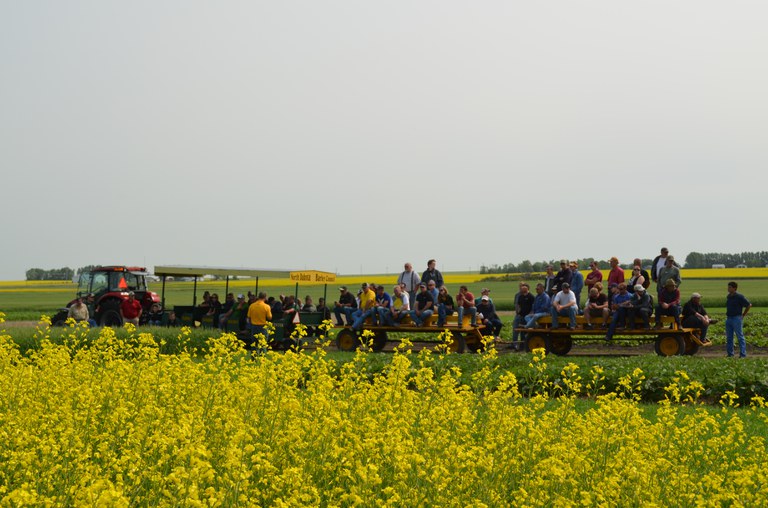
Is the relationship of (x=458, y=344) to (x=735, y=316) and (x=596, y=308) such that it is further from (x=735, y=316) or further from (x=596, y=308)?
(x=735, y=316)

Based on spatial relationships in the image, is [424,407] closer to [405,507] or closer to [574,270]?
[405,507]

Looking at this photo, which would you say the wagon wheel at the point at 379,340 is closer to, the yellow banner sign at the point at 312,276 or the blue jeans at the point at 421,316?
the blue jeans at the point at 421,316

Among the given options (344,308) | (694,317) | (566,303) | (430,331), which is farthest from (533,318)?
(344,308)

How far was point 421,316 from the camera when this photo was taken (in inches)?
789

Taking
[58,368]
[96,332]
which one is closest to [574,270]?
[96,332]

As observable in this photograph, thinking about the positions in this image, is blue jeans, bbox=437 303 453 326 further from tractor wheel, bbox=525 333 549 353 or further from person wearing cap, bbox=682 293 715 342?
person wearing cap, bbox=682 293 715 342

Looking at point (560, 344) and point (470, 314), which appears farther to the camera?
point (470, 314)

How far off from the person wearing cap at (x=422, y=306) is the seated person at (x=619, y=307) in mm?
4213

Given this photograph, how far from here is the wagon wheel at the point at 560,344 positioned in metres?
20.1

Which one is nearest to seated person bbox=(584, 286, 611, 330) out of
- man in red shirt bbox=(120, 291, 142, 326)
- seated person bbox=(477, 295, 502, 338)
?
seated person bbox=(477, 295, 502, 338)

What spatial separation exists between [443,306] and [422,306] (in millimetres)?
530

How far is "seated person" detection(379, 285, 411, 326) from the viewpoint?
66.9 ft

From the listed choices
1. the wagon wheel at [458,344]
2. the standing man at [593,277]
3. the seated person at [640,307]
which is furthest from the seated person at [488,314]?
the seated person at [640,307]

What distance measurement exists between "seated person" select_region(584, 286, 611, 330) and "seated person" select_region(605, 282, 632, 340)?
209 millimetres
